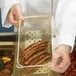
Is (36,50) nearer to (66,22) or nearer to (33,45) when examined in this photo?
(33,45)

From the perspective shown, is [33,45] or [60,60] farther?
[33,45]

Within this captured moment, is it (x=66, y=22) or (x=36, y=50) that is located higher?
(x=66, y=22)

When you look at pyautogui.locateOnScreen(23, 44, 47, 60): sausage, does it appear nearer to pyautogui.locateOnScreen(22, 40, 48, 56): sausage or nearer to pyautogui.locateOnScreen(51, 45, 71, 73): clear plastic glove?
pyautogui.locateOnScreen(22, 40, 48, 56): sausage

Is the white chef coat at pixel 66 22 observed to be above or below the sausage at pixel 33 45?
above

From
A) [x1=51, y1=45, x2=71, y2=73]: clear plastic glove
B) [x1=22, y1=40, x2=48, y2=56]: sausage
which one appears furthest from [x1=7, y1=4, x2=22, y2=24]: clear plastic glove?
[x1=51, y1=45, x2=71, y2=73]: clear plastic glove

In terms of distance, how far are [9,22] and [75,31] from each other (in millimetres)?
275

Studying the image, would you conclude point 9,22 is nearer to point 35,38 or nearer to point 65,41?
point 35,38

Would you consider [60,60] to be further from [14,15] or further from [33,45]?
[14,15]

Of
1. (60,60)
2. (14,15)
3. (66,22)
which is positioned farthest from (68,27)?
(14,15)

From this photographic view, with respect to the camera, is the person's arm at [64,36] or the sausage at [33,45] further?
the sausage at [33,45]

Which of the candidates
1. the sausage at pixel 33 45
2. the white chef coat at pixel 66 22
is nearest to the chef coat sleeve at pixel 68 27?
the white chef coat at pixel 66 22

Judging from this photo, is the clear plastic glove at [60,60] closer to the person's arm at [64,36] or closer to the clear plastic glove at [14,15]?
the person's arm at [64,36]

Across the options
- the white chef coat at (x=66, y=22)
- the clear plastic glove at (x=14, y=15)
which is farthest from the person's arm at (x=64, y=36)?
the clear plastic glove at (x=14, y=15)

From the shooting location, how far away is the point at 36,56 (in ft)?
3.71
